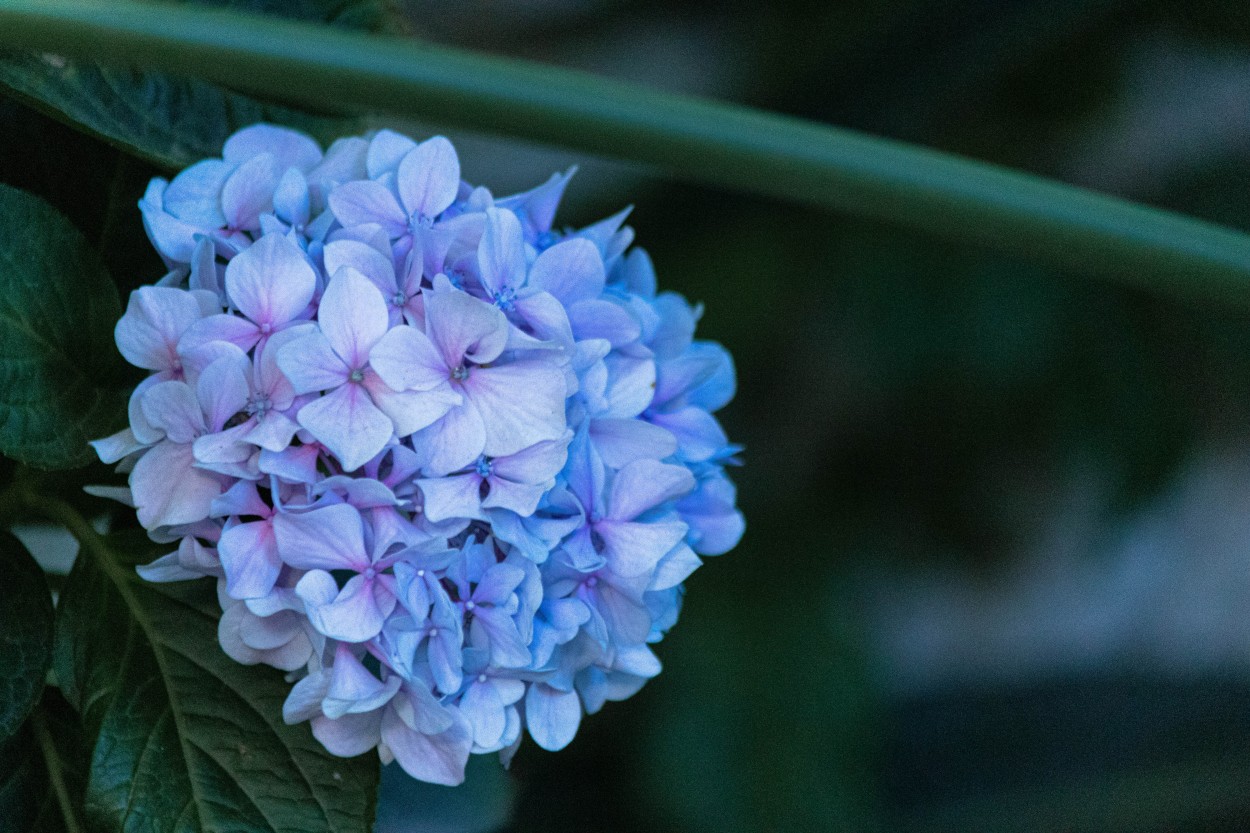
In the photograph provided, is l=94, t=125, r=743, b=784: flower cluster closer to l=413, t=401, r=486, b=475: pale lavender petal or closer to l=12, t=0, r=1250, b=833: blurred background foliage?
l=413, t=401, r=486, b=475: pale lavender petal

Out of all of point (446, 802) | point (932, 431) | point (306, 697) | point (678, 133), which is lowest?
point (932, 431)

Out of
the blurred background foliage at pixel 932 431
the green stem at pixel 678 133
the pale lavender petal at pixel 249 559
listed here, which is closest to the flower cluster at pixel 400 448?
the pale lavender petal at pixel 249 559

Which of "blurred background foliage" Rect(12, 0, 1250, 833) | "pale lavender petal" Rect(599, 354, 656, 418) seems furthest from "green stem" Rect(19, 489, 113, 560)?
"blurred background foliage" Rect(12, 0, 1250, 833)

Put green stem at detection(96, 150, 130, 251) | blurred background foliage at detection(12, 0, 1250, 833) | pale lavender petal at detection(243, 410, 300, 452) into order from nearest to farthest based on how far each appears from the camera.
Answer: pale lavender petal at detection(243, 410, 300, 452) < green stem at detection(96, 150, 130, 251) < blurred background foliage at detection(12, 0, 1250, 833)

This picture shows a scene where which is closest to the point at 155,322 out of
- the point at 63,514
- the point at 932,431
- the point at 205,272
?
the point at 205,272

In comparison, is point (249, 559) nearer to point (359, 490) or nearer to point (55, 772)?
point (359, 490)

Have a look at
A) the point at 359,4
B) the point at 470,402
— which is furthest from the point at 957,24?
the point at 470,402
